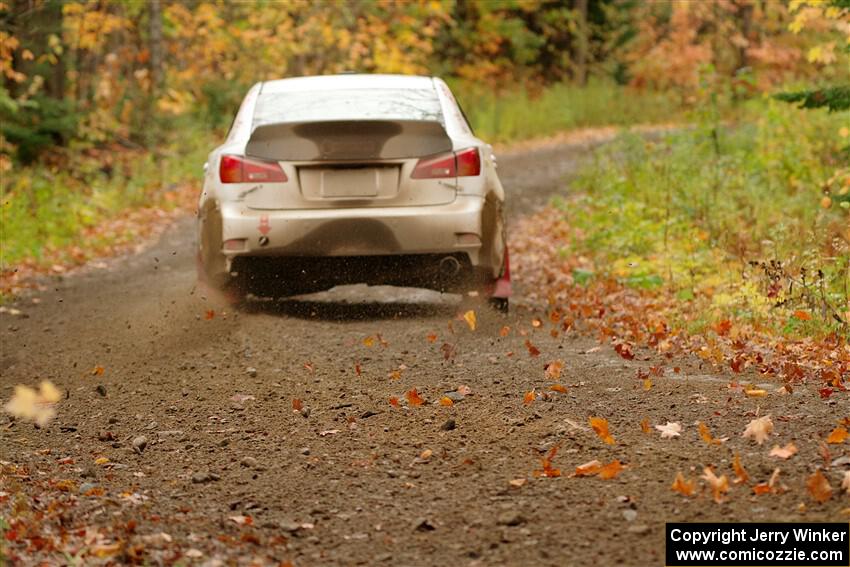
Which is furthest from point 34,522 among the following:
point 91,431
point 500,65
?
point 500,65

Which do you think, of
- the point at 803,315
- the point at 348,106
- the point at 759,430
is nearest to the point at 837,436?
the point at 759,430

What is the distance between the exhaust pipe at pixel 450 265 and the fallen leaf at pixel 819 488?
442cm

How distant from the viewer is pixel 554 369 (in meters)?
7.16

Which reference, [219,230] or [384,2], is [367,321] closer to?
[219,230]

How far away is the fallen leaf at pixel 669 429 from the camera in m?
5.63

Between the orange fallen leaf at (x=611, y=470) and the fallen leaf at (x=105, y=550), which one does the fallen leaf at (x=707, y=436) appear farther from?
the fallen leaf at (x=105, y=550)

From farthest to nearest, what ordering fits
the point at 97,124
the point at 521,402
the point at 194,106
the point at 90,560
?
the point at 194,106, the point at 97,124, the point at 521,402, the point at 90,560

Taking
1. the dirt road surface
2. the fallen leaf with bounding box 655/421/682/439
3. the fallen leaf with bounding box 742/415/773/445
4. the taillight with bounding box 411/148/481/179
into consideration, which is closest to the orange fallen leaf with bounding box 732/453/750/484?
the dirt road surface

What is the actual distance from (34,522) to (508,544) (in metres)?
1.86

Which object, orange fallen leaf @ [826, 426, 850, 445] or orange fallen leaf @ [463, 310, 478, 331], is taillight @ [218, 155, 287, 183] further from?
orange fallen leaf @ [826, 426, 850, 445]

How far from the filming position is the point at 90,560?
173 inches

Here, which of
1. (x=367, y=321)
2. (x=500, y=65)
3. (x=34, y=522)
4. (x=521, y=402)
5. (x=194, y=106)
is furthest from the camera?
(x=500, y=65)

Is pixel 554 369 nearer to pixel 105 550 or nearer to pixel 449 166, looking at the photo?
pixel 449 166

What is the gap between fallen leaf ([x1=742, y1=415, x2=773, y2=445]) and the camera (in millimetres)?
5371
